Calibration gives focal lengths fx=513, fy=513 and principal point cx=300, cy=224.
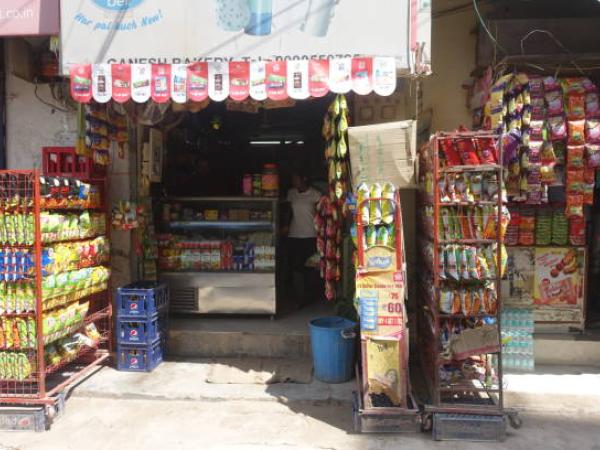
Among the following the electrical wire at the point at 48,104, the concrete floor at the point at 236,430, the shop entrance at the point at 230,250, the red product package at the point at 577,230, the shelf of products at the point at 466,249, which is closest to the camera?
the concrete floor at the point at 236,430

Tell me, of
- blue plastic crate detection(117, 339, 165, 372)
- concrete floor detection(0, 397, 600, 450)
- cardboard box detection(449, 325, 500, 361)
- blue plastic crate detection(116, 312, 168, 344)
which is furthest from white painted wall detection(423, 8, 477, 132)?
blue plastic crate detection(117, 339, 165, 372)

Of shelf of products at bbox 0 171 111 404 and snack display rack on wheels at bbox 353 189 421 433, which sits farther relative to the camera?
shelf of products at bbox 0 171 111 404

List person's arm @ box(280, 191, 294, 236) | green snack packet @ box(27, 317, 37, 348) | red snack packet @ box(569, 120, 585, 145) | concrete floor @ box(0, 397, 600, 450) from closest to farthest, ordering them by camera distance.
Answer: concrete floor @ box(0, 397, 600, 450) → green snack packet @ box(27, 317, 37, 348) → red snack packet @ box(569, 120, 585, 145) → person's arm @ box(280, 191, 294, 236)

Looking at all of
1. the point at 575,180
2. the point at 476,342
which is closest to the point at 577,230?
the point at 575,180

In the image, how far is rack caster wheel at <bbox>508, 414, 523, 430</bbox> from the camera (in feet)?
13.9

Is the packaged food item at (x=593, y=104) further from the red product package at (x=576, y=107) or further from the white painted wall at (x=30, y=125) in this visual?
the white painted wall at (x=30, y=125)

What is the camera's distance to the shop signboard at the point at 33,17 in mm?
4785

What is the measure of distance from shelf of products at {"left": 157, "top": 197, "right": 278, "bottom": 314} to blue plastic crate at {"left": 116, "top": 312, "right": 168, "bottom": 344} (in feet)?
3.25

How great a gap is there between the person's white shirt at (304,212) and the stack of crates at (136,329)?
214 cm

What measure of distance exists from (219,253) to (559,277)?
3925 millimetres

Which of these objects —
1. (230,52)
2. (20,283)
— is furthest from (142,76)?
(20,283)

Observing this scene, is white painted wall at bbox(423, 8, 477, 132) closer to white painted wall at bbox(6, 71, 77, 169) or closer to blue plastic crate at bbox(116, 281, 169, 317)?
blue plastic crate at bbox(116, 281, 169, 317)

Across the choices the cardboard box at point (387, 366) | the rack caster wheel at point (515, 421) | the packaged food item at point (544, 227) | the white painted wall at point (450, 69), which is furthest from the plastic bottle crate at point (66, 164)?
the packaged food item at point (544, 227)

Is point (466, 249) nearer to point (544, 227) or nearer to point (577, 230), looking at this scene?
point (544, 227)
